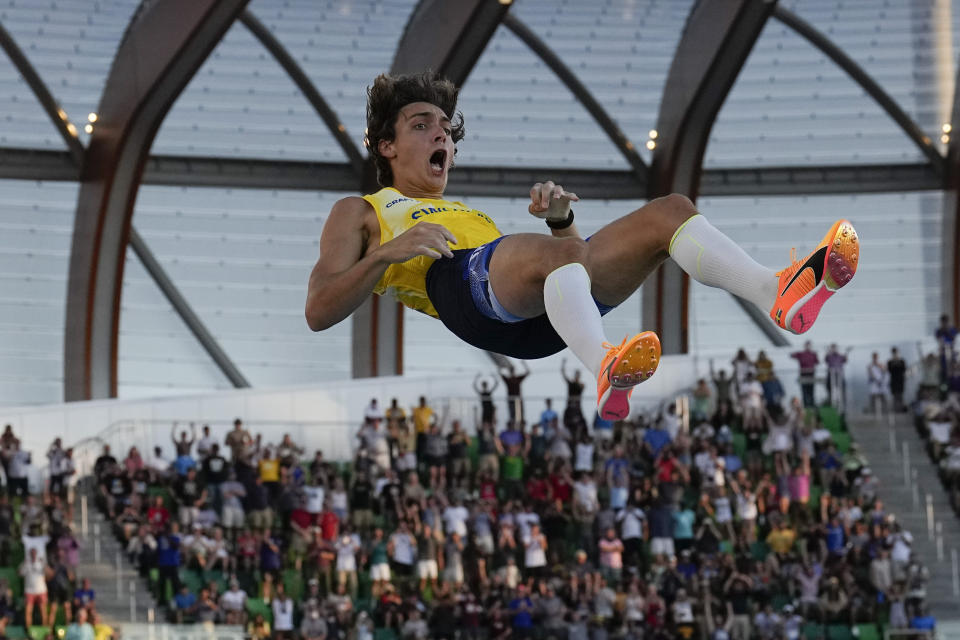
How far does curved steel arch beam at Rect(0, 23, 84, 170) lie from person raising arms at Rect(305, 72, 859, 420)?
62.7 ft

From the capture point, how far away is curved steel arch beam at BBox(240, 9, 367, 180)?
24969 millimetres

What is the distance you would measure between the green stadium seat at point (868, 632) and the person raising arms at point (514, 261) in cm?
1236

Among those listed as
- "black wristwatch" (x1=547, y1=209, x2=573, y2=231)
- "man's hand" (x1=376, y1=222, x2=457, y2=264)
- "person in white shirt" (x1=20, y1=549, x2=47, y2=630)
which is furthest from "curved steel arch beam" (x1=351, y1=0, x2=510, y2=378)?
"man's hand" (x1=376, y1=222, x2=457, y2=264)

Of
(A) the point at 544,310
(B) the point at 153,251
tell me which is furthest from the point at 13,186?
(A) the point at 544,310

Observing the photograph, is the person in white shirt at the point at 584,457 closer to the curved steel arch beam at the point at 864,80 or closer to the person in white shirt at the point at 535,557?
the person in white shirt at the point at 535,557

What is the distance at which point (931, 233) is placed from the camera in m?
30.0

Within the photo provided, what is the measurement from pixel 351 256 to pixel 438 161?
667 mm

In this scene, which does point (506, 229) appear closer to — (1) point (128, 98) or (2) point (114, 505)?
(1) point (128, 98)

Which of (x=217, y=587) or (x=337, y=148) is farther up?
(x=337, y=148)

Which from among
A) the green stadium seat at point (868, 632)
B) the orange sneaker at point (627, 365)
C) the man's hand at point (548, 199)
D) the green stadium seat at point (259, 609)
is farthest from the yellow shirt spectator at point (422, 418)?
the orange sneaker at point (627, 365)

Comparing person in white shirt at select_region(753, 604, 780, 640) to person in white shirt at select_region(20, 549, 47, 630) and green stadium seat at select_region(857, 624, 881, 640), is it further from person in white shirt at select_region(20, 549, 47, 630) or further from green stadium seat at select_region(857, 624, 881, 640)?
person in white shirt at select_region(20, 549, 47, 630)

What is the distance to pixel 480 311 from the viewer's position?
6031 millimetres

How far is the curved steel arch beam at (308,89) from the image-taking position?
2497cm

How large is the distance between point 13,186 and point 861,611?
51.3 ft
